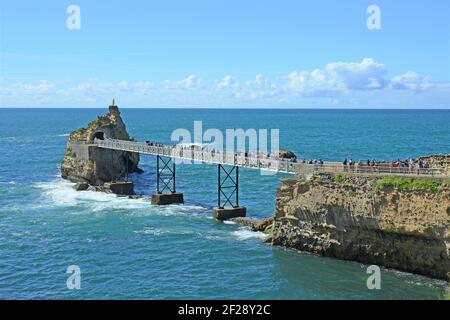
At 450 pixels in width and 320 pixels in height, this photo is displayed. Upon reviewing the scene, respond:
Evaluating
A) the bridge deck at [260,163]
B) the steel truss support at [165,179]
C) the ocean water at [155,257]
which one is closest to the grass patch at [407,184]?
the bridge deck at [260,163]

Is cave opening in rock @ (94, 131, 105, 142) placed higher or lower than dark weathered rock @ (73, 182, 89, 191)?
higher

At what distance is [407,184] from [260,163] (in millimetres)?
13873

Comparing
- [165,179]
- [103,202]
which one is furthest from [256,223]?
[165,179]

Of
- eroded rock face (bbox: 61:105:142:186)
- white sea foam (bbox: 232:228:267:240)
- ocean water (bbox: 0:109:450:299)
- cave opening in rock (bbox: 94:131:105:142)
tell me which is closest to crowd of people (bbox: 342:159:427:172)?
ocean water (bbox: 0:109:450:299)

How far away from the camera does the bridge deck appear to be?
32469 millimetres

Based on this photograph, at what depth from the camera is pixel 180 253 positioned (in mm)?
36750

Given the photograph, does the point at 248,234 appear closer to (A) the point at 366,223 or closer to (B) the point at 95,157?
(A) the point at 366,223

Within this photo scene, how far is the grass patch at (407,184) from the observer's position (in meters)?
30.2

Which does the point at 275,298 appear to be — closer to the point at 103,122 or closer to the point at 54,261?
the point at 54,261

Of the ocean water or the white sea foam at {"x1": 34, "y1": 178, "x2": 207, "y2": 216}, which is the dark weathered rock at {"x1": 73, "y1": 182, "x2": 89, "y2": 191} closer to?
the white sea foam at {"x1": 34, "y1": 178, "x2": 207, "y2": 216}

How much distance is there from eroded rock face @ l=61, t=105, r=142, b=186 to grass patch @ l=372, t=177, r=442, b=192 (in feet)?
123

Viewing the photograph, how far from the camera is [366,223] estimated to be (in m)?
32.8

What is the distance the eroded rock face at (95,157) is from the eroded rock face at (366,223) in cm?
3078
